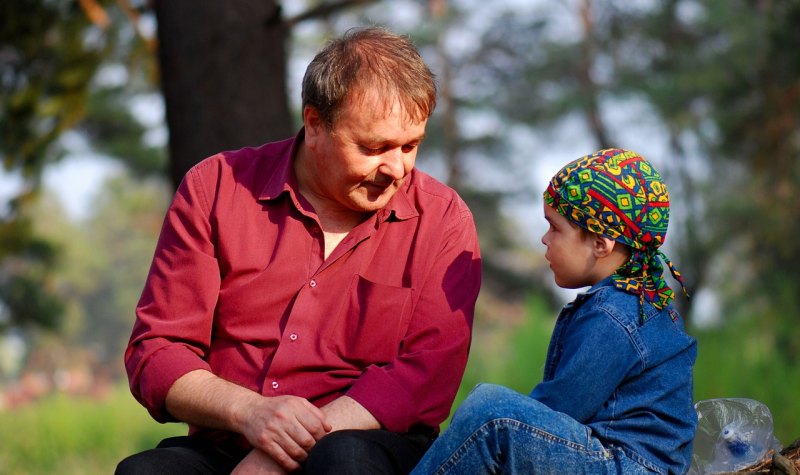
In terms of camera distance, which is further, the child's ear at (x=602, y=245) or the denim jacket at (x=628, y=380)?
the child's ear at (x=602, y=245)

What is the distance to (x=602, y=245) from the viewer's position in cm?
260

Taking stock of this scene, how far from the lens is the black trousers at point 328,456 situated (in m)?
2.41

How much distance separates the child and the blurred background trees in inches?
24.7

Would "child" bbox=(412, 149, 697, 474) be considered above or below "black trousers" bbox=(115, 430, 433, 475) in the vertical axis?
above

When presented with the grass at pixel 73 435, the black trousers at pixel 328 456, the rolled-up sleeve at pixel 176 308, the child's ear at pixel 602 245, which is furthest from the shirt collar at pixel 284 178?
the grass at pixel 73 435

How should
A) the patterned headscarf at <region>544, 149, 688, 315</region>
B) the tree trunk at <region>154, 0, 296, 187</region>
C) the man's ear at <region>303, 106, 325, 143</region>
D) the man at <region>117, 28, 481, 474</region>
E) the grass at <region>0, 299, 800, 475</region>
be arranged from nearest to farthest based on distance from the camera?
the patterned headscarf at <region>544, 149, 688, 315</region> < the man at <region>117, 28, 481, 474</region> < the man's ear at <region>303, 106, 325, 143</region> < the tree trunk at <region>154, 0, 296, 187</region> < the grass at <region>0, 299, 800, 475</region>

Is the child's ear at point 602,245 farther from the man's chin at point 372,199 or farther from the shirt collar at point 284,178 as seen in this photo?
the shirt collar at point 284,178

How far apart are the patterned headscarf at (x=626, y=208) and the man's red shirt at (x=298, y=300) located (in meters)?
0.42

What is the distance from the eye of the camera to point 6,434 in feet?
31.7

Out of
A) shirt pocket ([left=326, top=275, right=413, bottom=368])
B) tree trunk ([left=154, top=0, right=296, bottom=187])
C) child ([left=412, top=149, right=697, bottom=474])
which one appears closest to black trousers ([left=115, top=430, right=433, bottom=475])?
child ([left=412, top=149, right=697, bottom=474])

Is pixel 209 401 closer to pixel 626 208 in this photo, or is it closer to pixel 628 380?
pixel 628 380

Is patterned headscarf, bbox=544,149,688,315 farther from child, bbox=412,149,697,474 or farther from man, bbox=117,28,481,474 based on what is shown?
man, bbox=117,28,481,474

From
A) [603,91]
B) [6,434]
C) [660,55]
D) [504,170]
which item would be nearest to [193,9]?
[6,434]

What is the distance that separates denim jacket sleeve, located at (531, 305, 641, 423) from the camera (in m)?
2.42
